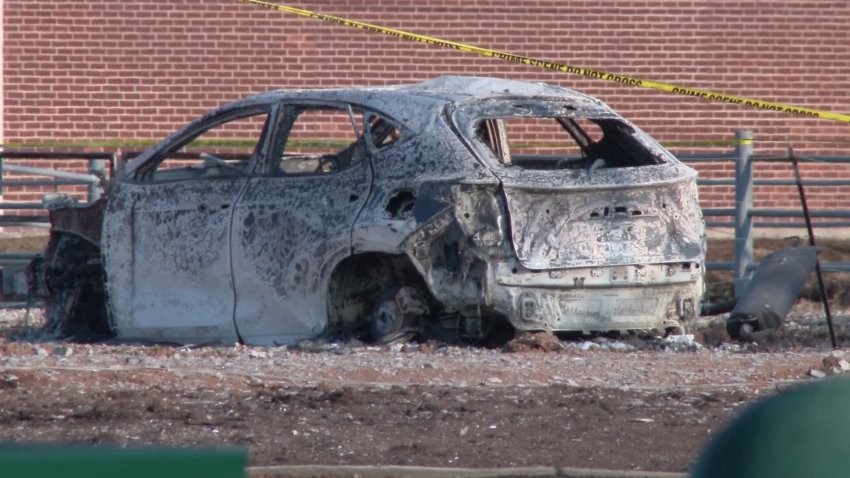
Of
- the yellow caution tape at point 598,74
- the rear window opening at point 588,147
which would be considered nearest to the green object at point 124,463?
the rear window opening at point 588,147

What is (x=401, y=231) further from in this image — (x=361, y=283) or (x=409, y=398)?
(x=409, y=398)

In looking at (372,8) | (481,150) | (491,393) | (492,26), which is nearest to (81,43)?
(372,8)

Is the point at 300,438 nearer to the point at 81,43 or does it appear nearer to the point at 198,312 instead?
the point at 198,312

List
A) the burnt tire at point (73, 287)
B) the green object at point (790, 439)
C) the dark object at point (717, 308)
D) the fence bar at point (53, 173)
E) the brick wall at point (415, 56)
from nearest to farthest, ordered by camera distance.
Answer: the green object at point (790, 439) → the burnt tire at point (73, 287) → the dark object at point (717, 308) → the fence bar at point (53, 173) → the brick wall at point (415, 56)

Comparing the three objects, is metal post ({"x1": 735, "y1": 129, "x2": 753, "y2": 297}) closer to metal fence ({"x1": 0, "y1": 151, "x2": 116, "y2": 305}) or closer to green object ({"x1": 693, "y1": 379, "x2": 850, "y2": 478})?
metal fence ({"x1": 0, "y1": 151, "x2": 116, "y2": 305})

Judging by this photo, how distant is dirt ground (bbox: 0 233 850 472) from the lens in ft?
18.1

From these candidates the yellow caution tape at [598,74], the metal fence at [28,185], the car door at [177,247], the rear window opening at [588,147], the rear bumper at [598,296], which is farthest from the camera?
the yellow caution tape at [598,74]

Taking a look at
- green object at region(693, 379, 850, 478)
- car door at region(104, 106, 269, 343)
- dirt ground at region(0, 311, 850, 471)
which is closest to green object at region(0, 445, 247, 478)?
green object at region(693, 379, 850, 478)

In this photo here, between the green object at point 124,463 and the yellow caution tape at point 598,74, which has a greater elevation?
the yellow caution tape at point 598,74

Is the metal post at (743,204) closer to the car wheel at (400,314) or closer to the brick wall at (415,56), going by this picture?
the brick wall at (415,56)

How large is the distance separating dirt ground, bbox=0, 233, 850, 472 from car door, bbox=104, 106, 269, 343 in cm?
27

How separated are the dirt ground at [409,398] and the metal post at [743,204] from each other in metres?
4.26

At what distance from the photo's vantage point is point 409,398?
6.42 meters

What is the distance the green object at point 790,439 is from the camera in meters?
2.60
